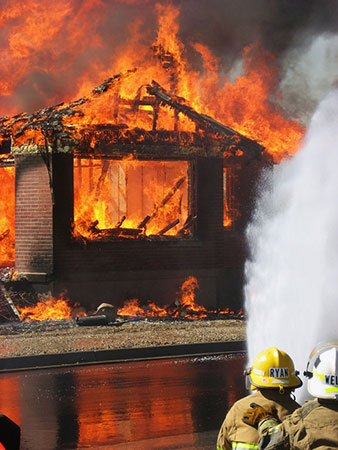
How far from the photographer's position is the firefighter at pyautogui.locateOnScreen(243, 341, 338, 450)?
12.8 feet

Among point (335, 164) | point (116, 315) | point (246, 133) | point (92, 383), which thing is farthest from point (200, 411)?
point (246, 133)

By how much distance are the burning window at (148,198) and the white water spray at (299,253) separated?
6.67 ft

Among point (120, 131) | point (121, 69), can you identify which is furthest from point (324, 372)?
point (121, 69)

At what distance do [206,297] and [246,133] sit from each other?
176 inches

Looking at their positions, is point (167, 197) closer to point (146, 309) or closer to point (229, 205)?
point (229, 205)

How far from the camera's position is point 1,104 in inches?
979

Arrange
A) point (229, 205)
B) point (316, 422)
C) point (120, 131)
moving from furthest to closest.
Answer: point (229, 205), point (120, 131), point (316, 422)

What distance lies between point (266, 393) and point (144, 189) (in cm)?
1653

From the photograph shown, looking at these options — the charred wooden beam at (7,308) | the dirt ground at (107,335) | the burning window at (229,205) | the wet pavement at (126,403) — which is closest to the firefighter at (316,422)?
the wet pavement at (126,403)

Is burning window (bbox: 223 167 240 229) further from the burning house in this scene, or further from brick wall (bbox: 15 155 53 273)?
brick wall (bbox: 15 155 53 273)

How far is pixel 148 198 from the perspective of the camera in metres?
21.6

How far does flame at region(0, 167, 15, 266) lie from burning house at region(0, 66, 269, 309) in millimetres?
186

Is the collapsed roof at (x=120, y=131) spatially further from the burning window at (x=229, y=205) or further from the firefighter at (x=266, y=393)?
the firefighter at (x=266, y=393)

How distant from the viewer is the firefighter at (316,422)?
3908mm
